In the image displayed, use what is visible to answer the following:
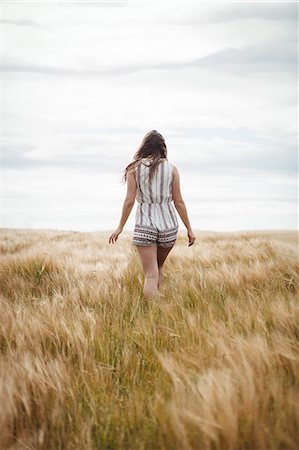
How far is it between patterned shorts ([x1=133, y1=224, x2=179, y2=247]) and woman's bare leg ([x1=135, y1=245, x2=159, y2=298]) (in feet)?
0.20

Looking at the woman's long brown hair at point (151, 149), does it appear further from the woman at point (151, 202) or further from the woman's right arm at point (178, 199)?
the woman's right arm at point (178, 199)

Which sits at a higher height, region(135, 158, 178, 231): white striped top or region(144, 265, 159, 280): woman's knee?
region(135, 158, 178, 231): white striped top

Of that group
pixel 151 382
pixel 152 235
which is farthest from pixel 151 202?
pixel 151 382

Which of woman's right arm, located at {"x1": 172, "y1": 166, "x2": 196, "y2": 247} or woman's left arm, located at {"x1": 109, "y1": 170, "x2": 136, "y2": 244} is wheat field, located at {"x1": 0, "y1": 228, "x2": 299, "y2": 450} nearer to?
woman's left arm, located at {"x1": 109, "y1": 170, "x2": 136, "y2": 244}

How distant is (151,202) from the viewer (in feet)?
13.6

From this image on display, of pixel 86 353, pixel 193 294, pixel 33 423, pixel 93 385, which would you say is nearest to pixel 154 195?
pixel 193 294

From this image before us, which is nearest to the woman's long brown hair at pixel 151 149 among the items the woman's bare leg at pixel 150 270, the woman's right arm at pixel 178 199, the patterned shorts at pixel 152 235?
the woman's right arm at pixel 178 199

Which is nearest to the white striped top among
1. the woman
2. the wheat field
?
the woman

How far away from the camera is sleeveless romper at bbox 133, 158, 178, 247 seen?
160 inches

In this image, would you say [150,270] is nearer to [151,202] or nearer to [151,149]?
[151,202]

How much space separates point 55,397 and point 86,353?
1.73 feet

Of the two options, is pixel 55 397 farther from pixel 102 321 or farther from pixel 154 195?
pixel 154 195

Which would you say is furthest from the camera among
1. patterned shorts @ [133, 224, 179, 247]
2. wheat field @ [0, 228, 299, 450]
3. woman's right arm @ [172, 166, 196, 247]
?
woman's right arm @ [172, 166, 196, 247]

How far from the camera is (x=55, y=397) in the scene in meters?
1.93
